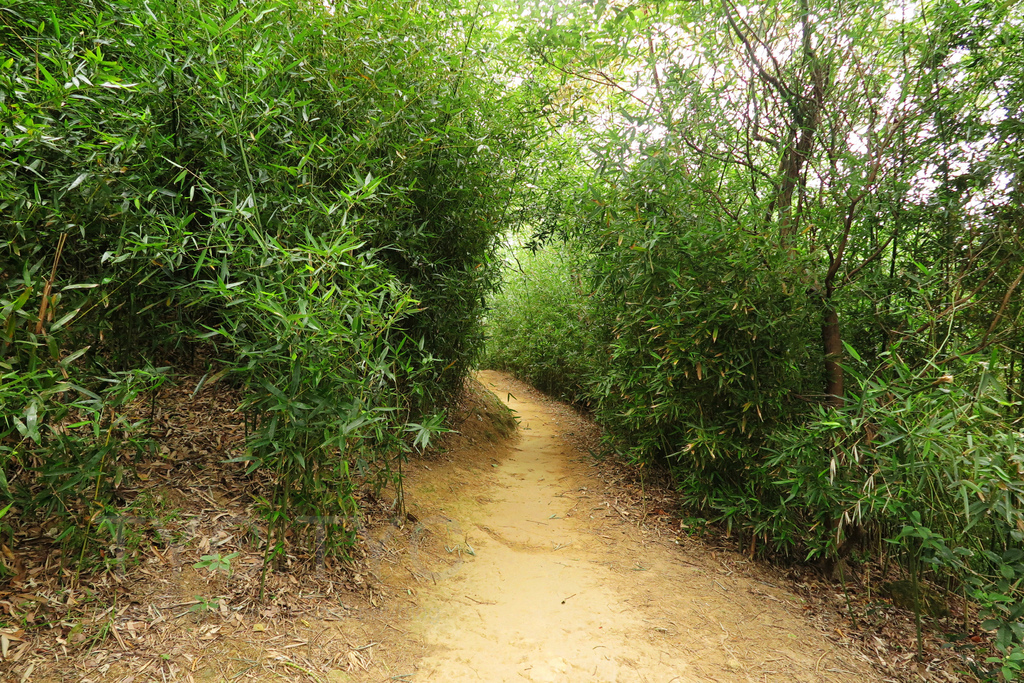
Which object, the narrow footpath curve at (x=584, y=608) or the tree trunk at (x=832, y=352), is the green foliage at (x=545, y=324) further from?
the narrow footpath curve at (x=584, y=608)

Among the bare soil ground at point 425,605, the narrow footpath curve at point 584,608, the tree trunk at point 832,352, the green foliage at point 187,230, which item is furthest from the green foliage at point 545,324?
the green foliage at point 187,230

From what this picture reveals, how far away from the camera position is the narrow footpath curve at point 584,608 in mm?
1939

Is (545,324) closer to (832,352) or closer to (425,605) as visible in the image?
(832,352)

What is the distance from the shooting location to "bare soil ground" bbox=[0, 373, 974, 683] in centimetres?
163

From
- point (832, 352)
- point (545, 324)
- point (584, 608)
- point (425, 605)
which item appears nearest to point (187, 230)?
point (425, 605)

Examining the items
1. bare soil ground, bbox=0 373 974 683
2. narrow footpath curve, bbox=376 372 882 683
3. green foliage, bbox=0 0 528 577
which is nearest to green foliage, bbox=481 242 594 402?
narrow footpath curve, bbox=376 372 882 683

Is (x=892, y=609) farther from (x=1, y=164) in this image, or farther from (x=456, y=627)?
(x=1, y=164)

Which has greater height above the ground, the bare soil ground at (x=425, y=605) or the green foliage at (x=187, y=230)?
the green foliage at (x=187, y=230)

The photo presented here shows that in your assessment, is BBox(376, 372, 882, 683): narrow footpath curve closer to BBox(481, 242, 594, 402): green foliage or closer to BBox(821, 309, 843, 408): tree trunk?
BBox(821, 309, 843, 408): tree trunk

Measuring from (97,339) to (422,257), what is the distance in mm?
1565

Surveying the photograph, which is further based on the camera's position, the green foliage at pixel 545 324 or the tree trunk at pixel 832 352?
the green foliage at pixel 545 324

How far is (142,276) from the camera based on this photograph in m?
1.86

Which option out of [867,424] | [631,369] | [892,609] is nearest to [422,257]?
[631,369]

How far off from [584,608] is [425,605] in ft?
2.34
